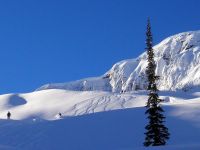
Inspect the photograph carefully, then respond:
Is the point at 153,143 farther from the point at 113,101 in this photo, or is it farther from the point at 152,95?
the point at 113,101

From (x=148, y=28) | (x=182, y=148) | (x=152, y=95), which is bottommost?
(x=182, y=148)

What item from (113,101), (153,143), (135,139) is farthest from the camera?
(113,101)

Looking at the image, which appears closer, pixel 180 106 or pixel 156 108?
pixel 156 108

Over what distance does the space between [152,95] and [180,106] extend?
953 inches

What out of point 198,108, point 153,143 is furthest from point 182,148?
point 198,108

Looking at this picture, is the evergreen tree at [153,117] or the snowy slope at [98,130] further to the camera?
the snowy slope at [98,130]

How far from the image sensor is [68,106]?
430 ft

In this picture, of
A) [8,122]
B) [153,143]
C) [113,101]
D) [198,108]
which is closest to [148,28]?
[153,143]

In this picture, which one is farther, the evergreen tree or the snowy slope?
the snowy slope

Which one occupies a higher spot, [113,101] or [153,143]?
[113,101]

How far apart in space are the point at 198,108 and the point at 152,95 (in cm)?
2240

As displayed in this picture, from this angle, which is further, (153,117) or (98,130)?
(98,130)

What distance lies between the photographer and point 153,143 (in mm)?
48062

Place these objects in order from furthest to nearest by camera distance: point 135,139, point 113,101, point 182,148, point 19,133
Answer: point 113,101 < point 19,133 < point 135,139 < point 182,148
